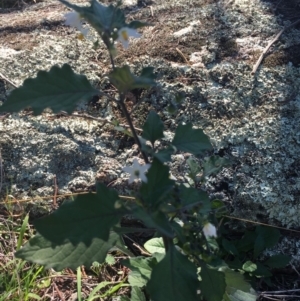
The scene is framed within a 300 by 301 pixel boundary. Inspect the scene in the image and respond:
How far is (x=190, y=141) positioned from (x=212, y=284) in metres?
0.39

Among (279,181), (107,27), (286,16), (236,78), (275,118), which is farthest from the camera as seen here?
(286,16)

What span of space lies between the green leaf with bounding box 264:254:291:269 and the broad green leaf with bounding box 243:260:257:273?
0.07 metres

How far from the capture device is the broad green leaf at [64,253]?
1.15 metres

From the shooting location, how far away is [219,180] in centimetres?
181

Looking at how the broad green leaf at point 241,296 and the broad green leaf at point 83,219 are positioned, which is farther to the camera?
the broad green leaf at point 241,296

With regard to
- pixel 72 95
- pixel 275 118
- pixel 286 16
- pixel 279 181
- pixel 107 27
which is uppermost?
pixel 107 27

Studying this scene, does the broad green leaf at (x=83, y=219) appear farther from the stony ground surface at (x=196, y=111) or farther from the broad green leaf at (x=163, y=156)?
the stony ground surface at (x=196, y=111)

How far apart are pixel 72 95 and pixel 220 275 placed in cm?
63

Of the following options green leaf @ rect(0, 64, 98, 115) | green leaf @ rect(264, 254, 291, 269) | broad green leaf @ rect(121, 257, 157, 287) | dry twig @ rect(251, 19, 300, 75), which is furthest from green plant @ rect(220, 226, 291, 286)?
green leaf @ rect(0, 64, 98, 115)

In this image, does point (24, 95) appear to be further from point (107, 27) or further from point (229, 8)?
point (229, 8)

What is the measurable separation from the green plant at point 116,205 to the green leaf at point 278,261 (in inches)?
18.8

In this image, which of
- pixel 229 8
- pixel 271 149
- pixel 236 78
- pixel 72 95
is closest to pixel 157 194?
pixel 72 95

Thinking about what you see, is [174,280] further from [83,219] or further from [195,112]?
[195,112]

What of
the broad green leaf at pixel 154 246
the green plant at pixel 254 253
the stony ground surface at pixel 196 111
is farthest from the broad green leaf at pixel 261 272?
the broad green leaf at pixel 154 246
